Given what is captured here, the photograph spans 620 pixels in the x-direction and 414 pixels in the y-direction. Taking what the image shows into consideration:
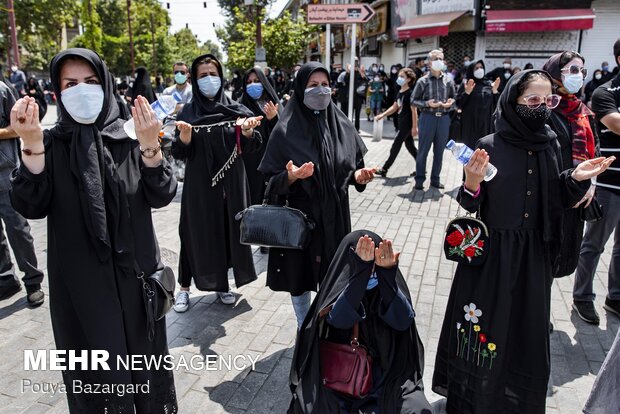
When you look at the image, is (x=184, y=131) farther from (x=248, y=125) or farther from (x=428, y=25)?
(x=428, y=25)

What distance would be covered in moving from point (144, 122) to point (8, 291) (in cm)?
333

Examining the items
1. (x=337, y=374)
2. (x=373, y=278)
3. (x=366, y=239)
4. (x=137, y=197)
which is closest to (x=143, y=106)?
→ (x=137, y=197)

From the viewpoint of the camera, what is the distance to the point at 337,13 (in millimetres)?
10789

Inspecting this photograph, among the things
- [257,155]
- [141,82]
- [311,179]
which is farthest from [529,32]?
[311,179]

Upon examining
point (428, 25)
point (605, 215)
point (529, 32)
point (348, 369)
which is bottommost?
point (348, 369)

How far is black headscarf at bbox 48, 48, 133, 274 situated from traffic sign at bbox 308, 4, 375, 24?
8925 mm

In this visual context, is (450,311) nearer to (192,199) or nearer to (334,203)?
(334,203)

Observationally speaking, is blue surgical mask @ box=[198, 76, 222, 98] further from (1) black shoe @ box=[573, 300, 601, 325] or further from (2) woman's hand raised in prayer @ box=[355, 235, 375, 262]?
(1) black shoe @ box=[573, 300, 601, 325]

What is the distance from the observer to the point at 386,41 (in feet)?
83.3

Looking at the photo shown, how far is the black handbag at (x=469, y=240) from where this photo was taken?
262cm

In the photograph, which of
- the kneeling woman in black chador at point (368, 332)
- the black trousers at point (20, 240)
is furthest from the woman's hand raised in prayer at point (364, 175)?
the black trousers at point (20, 240)

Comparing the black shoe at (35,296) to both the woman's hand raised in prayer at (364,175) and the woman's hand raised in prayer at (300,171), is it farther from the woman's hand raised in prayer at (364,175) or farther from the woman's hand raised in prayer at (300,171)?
the woman's hand raised in prayer at (364,175)

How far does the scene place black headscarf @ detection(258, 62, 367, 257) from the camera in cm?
326

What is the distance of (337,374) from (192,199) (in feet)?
7.11
